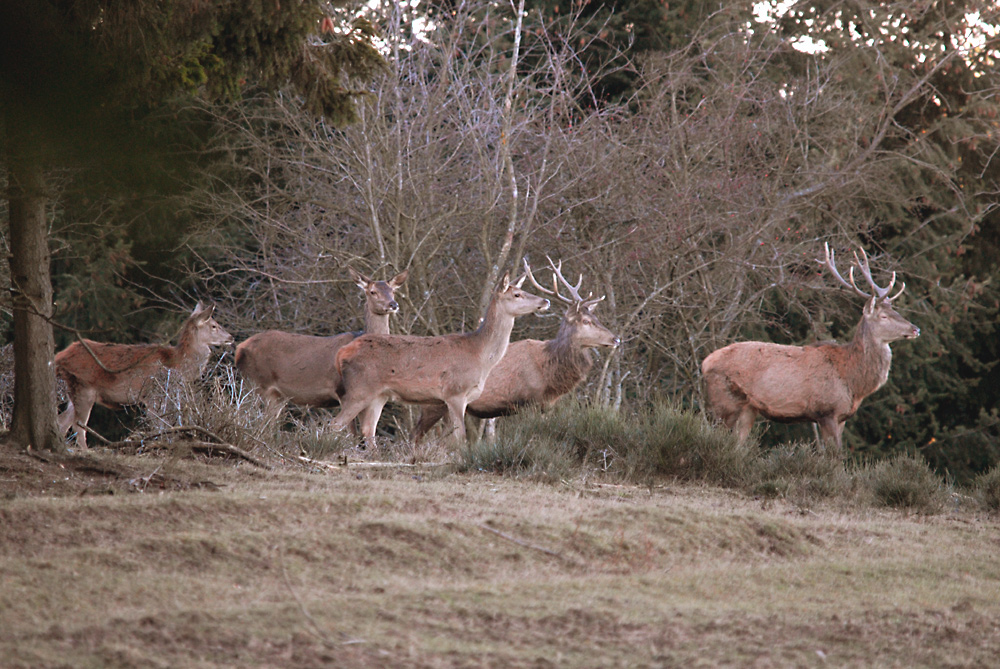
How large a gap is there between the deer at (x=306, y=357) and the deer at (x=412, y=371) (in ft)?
4.05

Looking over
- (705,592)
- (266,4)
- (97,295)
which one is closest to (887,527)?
(705,592)

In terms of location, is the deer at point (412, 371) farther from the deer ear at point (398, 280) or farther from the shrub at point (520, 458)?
the shrub at point (520, 458)

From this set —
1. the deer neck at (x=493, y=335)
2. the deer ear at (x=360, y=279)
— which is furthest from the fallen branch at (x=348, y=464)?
the deer ear at (x=360, y=279)

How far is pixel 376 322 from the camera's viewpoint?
584 inches

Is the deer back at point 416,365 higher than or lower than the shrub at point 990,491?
higher

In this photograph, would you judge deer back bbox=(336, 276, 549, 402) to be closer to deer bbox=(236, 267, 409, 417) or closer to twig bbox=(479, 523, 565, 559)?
deer bbox=(236, 267, 409, 417)

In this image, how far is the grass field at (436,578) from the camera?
4.85 meters

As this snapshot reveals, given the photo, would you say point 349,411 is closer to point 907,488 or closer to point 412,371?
point 412,371

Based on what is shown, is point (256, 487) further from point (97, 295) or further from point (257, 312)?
point (97, 295)

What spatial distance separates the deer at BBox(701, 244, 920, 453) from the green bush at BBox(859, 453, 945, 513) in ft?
9.26

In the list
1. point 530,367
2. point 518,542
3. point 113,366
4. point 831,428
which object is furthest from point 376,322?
point 518,542

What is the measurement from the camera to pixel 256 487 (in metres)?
7.62

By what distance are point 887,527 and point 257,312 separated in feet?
38.0

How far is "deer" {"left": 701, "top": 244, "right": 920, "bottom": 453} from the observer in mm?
14227
